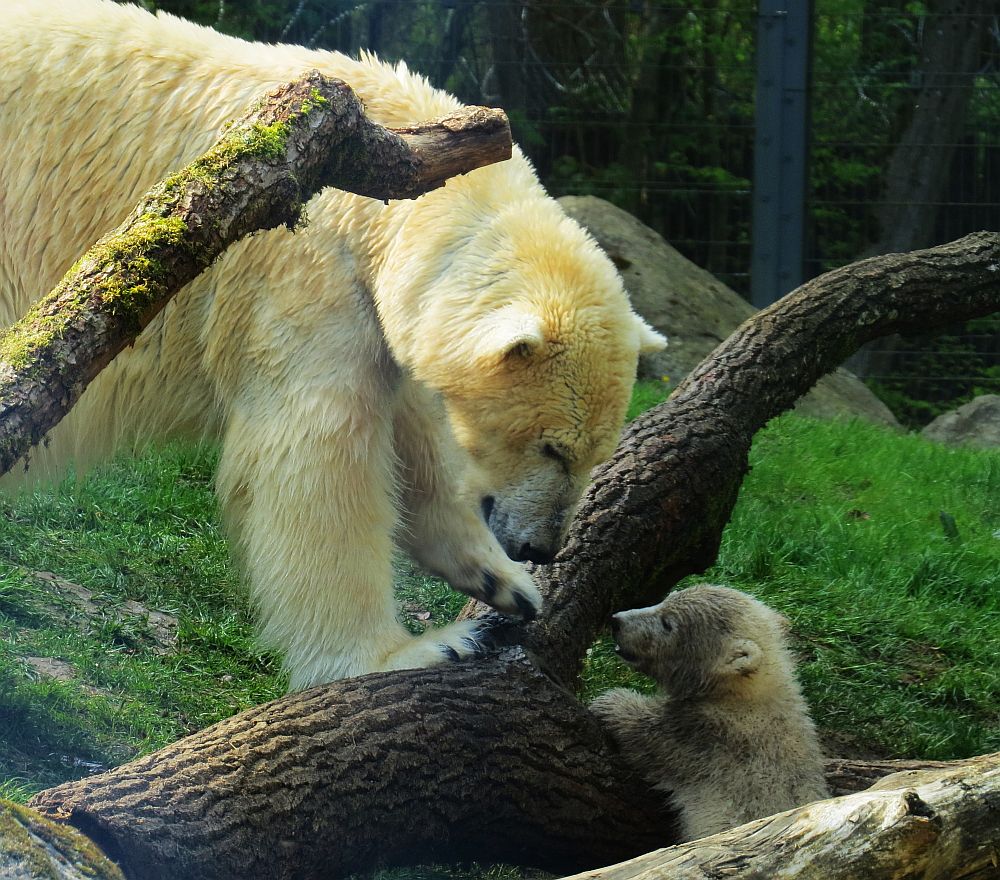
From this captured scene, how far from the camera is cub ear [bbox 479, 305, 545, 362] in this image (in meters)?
3.18

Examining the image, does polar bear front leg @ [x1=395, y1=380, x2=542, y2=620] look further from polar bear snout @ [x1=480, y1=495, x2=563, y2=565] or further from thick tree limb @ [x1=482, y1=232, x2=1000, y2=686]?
polar bear snout @ [x1=480, y1=495, x2=563, y2=565]

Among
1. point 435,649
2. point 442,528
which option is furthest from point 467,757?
point 442,528

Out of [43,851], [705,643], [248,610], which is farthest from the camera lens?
[248,610]

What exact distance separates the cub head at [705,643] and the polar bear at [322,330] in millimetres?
458

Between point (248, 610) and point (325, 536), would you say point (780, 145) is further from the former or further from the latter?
point (325, 536)

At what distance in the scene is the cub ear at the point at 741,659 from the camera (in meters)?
3.92

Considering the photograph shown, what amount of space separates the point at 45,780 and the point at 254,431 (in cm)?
122

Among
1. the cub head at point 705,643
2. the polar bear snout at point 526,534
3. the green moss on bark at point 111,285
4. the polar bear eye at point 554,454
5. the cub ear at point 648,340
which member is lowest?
the cub head at point 705,643

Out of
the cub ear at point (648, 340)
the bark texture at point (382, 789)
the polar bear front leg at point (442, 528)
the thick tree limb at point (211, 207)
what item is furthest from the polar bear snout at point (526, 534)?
the thick tree limb at point (211, 207)

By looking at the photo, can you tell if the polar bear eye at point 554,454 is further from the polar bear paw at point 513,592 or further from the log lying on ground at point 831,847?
the log lying on ground at point 831,847

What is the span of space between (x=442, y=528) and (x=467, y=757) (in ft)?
3.82

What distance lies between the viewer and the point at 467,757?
3.12m

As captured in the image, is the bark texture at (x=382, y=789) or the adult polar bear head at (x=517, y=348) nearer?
the bark texture at (x=382, y=789)

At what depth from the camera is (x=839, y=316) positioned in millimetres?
5430
